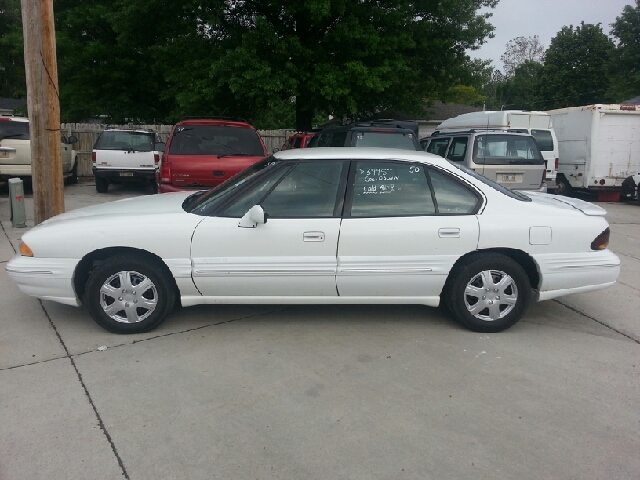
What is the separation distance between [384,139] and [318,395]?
21.8 ft

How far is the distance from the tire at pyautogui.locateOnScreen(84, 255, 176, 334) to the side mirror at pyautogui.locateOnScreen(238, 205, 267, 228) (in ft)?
2.51

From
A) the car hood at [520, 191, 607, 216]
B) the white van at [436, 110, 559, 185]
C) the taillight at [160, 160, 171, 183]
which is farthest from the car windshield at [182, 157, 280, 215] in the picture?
the white van at [436, 110, 559, 185]

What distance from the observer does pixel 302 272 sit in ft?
15.2

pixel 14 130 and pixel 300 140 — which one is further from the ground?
pixel 14 130

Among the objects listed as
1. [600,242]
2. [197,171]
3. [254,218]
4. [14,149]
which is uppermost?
[14,149]

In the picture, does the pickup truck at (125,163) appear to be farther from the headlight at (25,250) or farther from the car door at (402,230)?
the car door at (402,230)

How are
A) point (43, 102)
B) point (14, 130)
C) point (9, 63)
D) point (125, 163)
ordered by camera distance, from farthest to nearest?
point (9, 63)
point (125, 163)
point (14, 130)
point (43, 102)

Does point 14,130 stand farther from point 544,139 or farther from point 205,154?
point 544,139

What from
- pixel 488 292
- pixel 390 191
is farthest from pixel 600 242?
pixel 390 191

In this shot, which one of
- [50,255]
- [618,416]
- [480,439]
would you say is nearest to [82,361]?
[50,255]

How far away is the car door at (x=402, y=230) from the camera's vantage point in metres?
4.64

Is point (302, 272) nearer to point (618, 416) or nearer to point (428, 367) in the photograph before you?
point (428, 367)

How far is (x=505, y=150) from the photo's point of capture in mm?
10805

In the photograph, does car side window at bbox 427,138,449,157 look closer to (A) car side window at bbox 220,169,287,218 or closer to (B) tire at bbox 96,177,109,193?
(A) car side window at bbox 220,169,287,218
